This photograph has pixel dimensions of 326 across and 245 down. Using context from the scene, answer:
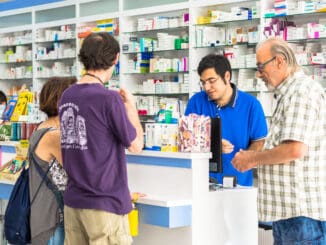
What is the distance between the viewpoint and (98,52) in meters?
3.08

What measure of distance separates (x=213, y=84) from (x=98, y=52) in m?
1.19

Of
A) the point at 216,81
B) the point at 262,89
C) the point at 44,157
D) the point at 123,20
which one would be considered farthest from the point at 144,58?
the point at 44,157

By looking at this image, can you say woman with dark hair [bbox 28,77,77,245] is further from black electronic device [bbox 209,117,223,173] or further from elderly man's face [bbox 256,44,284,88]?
elderly man's face [bbox 256,44,284,88]

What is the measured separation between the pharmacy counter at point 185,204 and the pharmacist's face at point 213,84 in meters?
0.60

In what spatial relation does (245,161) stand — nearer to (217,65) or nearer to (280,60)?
(280,60)

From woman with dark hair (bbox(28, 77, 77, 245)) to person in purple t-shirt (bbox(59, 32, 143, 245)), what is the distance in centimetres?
29

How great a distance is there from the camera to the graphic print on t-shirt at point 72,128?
3.04 meters

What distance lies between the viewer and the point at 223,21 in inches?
319

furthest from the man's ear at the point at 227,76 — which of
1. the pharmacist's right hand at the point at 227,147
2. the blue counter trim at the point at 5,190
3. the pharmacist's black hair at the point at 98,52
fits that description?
the blue counter trim at the point at 5,190

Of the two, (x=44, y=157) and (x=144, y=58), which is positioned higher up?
(x=144, y=58)

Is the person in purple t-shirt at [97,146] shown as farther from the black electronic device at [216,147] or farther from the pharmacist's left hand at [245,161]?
the black electronic device at [216,147]

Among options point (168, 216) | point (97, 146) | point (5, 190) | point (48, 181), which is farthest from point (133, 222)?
point (5, 190)

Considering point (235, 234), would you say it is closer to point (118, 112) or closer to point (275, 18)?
point (118, 112)

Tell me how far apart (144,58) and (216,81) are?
17.5 ft
